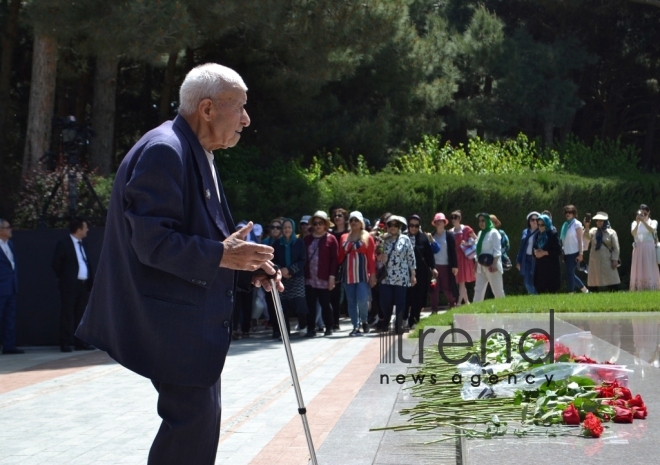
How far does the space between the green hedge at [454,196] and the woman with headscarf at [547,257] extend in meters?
4.38

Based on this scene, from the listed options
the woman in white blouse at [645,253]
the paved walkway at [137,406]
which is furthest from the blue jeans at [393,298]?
the woman in white blouse at [645,253]

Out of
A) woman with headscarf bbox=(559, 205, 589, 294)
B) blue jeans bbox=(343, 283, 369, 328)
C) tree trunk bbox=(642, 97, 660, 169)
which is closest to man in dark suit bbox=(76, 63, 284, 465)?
blue jeans bbox=(343, 283, 369, 328)

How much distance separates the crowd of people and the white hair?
9.90m

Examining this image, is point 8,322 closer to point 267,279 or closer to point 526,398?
point 526,398

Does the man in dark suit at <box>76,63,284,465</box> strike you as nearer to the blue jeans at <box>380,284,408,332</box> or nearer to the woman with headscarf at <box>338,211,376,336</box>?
the blue jeans at <box>380,284,408,332</box>

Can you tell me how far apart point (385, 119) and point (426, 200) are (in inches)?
165

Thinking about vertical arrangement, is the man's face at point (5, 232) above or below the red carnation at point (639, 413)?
above

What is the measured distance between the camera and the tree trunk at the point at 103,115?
19844 millimetres

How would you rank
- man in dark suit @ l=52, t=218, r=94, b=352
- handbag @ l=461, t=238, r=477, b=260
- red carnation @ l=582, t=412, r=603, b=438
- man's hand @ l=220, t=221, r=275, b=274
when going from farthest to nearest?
handbag @ l=461, t=238, r=477, b=260, man in dark suit @ l=52, t=218, r=94, b=352, red carnation @ l=582, t=412, r=603, b=438, man's hand @ l=220, t=221, r=275, b=274

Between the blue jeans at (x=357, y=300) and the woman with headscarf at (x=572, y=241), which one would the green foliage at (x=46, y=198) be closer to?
the blue jeans at (x=357, y=300)

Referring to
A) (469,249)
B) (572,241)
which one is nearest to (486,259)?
(469,249)

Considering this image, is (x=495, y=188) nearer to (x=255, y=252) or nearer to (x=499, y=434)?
(x=499, y=434)

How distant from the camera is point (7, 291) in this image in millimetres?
13719

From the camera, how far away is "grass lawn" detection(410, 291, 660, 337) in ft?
43.4
